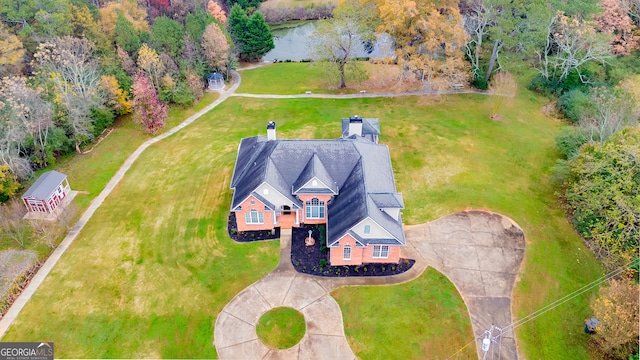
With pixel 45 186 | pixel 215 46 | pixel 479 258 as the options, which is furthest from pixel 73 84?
pixel 479 258

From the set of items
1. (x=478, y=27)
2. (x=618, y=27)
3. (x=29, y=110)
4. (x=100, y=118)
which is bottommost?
(x=100, y=118)

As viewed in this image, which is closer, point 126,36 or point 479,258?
point 479,258

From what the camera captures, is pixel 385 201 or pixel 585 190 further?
pixel 585 190

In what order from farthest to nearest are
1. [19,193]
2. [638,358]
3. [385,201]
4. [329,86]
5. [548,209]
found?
[329,86], [19,193], [548,209], [385,201], [638,358]

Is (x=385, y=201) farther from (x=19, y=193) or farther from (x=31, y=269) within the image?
(x=19, y=193)

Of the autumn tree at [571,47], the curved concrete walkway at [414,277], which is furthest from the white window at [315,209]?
the autumn tree at [571,47]

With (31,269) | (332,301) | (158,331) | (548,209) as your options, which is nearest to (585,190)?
(548,209)

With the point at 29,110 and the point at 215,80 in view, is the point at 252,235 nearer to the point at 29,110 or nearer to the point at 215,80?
the point at 29,110
